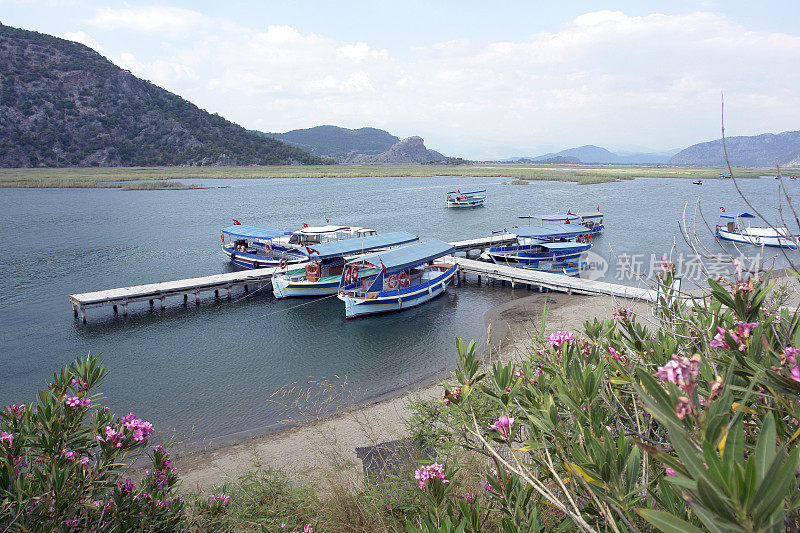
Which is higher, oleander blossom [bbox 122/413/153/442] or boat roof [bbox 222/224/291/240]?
oleander blossom [bbox 122/413/153/442]

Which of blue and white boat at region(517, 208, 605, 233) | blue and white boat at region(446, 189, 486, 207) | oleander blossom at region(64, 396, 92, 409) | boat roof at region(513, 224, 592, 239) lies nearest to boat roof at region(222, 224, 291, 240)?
boat roof at region(513, 224, 592, 239)

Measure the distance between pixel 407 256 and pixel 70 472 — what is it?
1894cm

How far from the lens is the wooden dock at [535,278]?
→ 74.2 feet

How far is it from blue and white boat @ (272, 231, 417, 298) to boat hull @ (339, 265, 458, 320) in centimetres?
181

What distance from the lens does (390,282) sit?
21.4 meters

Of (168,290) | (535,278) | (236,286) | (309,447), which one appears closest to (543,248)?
(535,278)

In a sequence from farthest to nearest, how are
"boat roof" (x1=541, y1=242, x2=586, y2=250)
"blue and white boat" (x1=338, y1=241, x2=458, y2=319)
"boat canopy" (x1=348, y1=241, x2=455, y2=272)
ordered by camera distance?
"boat roof" (x1=541, y1=242, x2=586, y2=250), "boat canopy" (x1=348, y1=241, x2=455, y2=272), "blue and white boat" (x1=338, y1=241, x2=458, y2=319)

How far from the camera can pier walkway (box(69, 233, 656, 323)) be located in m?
20.7

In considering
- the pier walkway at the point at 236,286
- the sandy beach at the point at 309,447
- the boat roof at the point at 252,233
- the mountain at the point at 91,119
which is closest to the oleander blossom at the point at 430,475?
the sandy beach at the point at 309,447

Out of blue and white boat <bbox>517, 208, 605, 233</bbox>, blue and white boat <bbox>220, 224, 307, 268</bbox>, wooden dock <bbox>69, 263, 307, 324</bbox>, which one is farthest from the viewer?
blue and white boat <bbox>517, 208, 605, 233</bbox>

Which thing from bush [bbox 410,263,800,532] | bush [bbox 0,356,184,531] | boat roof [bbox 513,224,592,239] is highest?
bush [bbox 410,263,800,532]

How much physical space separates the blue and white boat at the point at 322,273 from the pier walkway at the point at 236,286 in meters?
2.01

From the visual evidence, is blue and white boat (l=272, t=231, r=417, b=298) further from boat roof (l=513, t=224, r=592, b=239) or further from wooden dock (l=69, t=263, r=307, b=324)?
boat roof (l=513, t=224, r=592, b=239)

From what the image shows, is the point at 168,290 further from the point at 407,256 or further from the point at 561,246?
the point at 561,246
